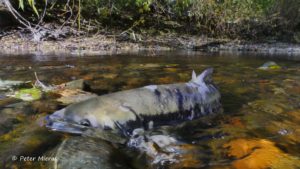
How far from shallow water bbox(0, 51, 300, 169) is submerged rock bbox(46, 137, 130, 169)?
84 mm

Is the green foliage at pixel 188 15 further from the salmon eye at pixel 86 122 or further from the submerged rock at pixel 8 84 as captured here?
the salmon eye at pixel 86 122

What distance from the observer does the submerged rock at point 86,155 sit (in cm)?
225

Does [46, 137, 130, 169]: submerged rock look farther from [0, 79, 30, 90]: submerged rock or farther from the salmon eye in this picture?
[0, 79, 30, 90]: submerged rock

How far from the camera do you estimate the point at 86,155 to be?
235cm

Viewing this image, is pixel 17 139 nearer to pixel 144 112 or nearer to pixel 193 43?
pixel 144 112

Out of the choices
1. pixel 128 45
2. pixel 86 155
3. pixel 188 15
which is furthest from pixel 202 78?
pixel 188 15

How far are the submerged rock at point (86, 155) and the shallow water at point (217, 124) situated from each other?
0.28 feet

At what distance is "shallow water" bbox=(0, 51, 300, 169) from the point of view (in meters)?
2.51

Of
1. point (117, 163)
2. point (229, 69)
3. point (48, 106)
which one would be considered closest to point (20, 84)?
point (48, 106)

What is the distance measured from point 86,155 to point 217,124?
4.02 feet

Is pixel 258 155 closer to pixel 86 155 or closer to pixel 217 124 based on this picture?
pixel 217 124

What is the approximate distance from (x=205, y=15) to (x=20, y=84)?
882 cm

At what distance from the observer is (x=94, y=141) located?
2.61m

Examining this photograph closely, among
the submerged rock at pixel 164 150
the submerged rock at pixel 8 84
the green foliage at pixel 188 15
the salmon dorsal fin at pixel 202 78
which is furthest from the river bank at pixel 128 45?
the submerged rock at pixel 164 150
